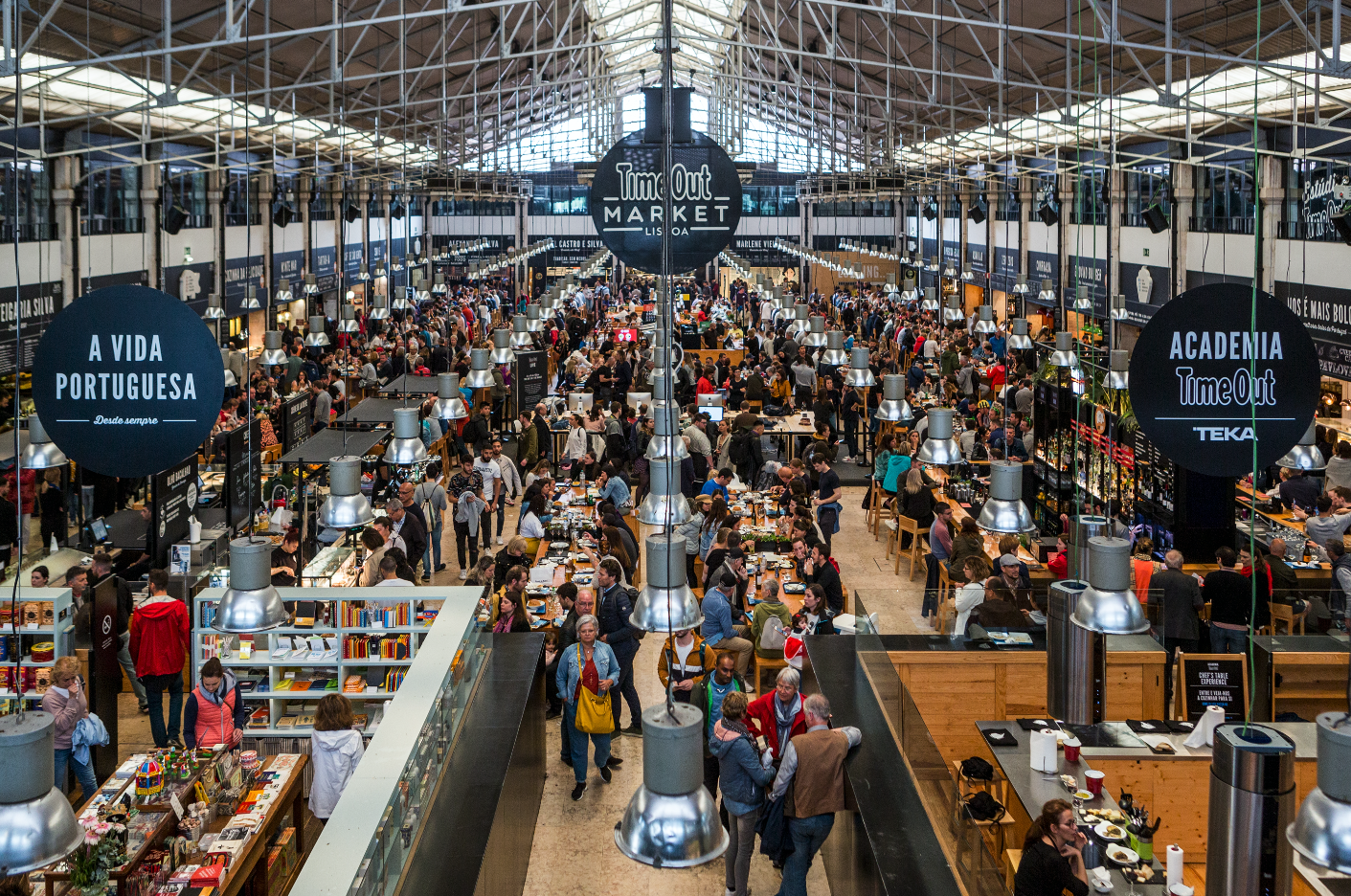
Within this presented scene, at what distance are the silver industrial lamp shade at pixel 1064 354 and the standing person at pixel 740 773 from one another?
9.68 m

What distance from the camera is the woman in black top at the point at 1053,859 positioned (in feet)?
17.1

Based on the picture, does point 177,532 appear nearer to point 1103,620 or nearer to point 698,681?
point 698,681

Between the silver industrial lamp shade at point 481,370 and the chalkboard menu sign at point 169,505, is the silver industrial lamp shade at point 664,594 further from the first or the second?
the silver industrial lamp shade at point 481,370

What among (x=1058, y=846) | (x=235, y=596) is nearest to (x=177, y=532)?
(x=235, y=596)

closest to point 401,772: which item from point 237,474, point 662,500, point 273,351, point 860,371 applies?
point 662,500

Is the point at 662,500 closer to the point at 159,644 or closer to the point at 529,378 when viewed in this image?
the point at 159,644

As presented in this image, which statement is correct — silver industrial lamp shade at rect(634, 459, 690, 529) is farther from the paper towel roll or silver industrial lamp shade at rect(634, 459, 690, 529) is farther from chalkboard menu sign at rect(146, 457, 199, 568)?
chalkboard menu sign at rect(146, 457, 199, 568)

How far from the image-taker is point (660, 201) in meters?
7.34

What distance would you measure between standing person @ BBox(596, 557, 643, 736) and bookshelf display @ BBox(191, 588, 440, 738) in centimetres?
113

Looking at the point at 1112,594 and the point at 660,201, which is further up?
the point at 660,201

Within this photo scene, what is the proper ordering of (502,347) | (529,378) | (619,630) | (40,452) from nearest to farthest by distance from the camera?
1. (619,630)
2. (40,452)
3. (502,347)
4. (529,378)

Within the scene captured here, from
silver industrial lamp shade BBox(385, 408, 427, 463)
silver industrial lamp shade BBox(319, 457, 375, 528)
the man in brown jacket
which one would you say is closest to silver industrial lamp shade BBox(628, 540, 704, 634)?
the man in brown jacket

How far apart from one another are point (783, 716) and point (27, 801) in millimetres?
3966

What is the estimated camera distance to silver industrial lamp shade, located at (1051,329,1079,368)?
14922 mm
